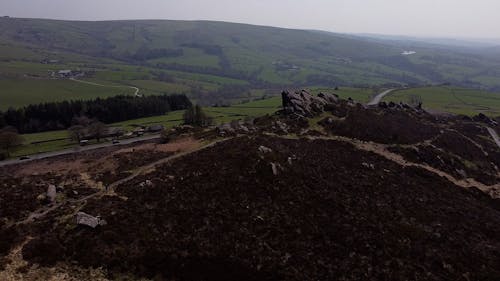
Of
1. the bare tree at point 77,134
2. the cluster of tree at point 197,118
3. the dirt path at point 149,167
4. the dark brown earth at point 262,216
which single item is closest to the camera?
the dark brown earth at point 262,216

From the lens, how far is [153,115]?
177m

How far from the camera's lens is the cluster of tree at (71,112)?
144m

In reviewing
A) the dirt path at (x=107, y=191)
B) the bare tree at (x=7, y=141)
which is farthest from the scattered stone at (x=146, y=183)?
the bare tree at (x=7, y=141)

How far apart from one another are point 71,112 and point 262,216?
12912 cm

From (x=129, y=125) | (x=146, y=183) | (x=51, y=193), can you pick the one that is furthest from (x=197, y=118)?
(x=51, y=193)

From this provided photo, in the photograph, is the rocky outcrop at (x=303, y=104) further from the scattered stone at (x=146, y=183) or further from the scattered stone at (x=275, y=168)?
the scattered stone at (x=146, y=183)

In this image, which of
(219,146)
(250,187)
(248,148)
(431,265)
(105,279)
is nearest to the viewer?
(105,279)

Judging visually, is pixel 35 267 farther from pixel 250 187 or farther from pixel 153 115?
pixel 153 115

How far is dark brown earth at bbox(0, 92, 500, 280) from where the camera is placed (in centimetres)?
4097

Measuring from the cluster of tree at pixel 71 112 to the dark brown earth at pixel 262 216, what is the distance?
73731 mm

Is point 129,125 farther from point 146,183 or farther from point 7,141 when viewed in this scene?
point 146,183

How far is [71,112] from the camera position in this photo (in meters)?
153

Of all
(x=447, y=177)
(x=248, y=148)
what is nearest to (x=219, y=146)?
(x=248, y=148)

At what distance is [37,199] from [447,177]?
249 ft
